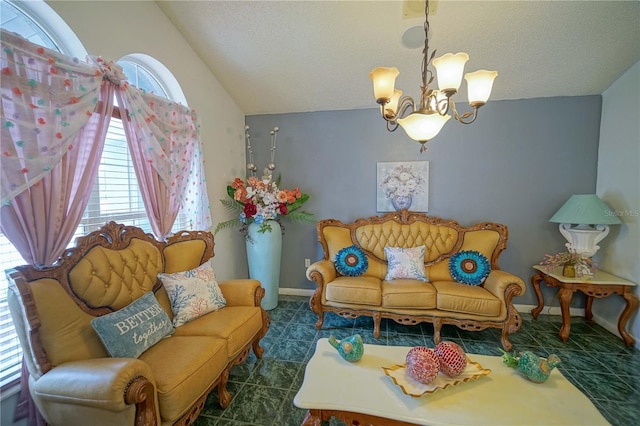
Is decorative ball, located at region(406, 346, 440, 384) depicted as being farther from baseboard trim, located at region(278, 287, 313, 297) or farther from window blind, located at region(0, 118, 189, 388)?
baseboard trim, located at region(278, 287, 313, 297)

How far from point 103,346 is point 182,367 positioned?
1.66 feet

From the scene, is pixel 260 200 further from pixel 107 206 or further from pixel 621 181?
pixel 621 181

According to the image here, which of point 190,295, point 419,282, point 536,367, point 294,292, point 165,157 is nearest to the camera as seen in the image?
point 536,367

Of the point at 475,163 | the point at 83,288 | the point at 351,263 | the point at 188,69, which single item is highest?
the point at 188,69

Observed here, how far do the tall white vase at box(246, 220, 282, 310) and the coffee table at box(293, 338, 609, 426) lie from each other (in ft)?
6.08

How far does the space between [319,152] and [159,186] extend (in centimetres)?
196

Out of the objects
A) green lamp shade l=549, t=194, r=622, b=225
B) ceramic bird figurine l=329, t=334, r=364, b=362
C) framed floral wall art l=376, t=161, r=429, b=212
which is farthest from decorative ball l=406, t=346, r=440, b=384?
green lamp shade l=549, t=194, r=622, b=225

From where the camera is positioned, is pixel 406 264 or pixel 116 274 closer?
pixel 116 274

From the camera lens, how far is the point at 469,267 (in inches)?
109

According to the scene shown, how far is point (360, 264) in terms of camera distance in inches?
116

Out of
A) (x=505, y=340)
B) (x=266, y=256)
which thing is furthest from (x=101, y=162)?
(x=505, y=340)

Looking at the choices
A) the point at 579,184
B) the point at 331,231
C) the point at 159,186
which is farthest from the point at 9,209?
the point at 579,184

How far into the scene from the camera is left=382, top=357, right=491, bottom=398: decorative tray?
133 cm

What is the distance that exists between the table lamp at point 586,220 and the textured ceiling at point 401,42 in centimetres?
124
